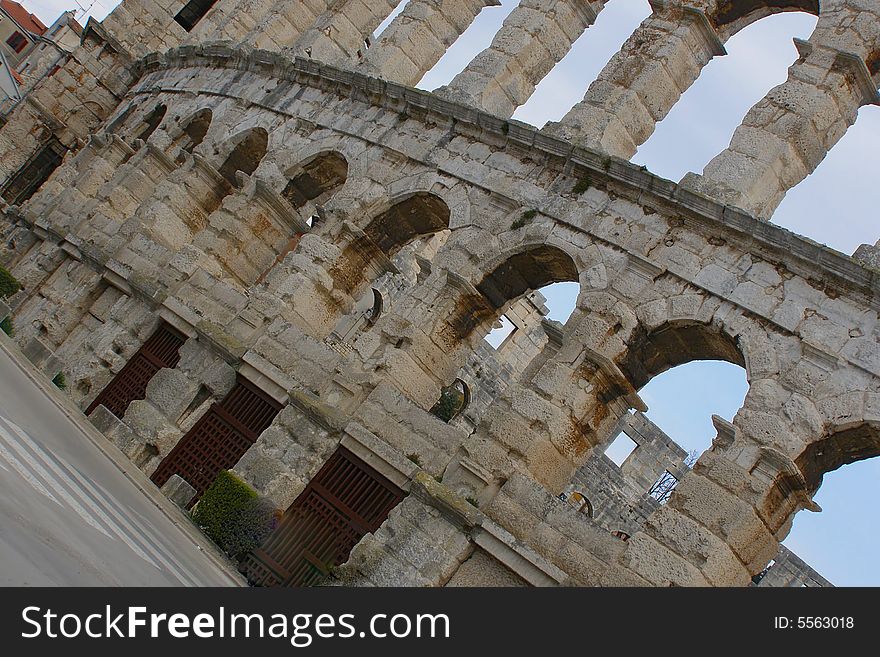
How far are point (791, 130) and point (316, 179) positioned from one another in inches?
303

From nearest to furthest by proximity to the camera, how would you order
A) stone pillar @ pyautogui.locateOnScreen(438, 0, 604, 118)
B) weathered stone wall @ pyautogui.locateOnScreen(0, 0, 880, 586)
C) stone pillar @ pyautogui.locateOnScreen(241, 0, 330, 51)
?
1. weathered stone wall @ pyautogui.locateOnScreen(0, 0, 880, 586)
2. stone pillar @ pyautogui.locateOnScreen(438, 0, 604, 118)
3. stone pillar @ pyautogui.locateOnScreen(241, 0, 330, 51)

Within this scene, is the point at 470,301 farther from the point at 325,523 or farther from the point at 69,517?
the point at 69,517

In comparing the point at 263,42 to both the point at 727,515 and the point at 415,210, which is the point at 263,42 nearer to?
the point at 415,210

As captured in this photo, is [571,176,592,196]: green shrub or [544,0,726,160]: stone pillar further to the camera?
[544,0,726,160]: stone pillar

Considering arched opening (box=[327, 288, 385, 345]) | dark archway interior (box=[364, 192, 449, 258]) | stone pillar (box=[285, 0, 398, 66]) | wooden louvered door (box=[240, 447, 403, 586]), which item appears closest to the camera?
wooden louvered door (box=[240, 447, 403, 586])

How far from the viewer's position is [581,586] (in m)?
10.7

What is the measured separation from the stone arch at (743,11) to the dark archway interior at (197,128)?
9.52m

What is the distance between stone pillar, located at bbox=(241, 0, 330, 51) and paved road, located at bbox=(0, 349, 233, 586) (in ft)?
34.1

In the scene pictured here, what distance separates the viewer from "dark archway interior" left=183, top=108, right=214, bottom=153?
66.3 ft

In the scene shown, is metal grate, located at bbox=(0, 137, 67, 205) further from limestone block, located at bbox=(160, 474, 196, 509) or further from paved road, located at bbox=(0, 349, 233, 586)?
limestone block, located at bbox=(160, 474, 196, 509)

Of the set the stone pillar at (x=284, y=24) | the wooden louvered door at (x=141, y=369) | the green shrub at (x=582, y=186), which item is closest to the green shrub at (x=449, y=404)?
the stone pillar at (x=284, y=24)

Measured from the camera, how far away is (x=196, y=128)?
2055cm

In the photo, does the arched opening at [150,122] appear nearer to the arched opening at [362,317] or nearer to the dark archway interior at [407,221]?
the dark archway interior at [407,221]

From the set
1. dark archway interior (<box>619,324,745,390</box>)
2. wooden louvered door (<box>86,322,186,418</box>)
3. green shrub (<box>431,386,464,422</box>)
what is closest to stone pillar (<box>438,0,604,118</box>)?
dark archway interior (<box>619,324,745,390</box>)
